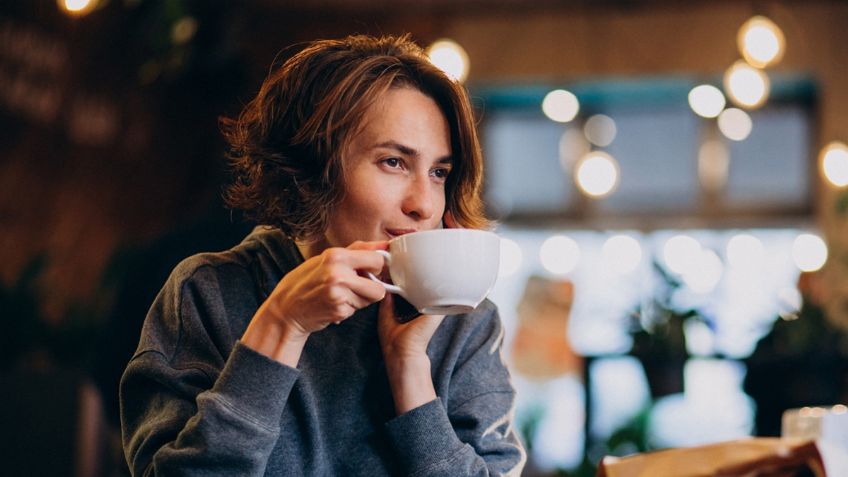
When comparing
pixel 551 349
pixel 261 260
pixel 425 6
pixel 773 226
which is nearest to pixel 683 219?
pixel 773 226

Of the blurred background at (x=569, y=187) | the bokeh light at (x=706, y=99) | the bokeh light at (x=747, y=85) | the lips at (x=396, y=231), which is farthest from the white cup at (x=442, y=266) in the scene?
the bokeh light at (x=706, y=99)

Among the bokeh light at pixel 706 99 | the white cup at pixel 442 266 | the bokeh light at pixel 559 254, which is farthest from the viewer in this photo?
the bokeh light at pixel 559 254

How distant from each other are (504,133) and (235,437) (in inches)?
212

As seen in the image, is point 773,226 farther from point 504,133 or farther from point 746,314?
point 504,133

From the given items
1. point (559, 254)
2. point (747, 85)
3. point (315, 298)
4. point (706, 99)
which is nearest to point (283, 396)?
point (315, 298)

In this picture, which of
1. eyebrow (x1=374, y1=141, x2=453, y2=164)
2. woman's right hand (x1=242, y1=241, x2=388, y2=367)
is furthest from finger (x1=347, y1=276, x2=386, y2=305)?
eyebrow (x1=374, y1=141, x2=453, y2=164)

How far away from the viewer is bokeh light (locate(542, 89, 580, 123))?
614 cm

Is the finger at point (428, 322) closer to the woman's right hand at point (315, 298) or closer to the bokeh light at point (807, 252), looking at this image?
the woman's right hand at point (315, 298)

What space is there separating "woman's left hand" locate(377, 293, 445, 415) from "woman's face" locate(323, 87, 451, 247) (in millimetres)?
116

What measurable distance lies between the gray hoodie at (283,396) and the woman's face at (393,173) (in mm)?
123

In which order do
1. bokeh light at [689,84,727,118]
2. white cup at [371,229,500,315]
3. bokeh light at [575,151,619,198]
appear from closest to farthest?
white cup at [371,229,500,315], bokeh light at [689,84,727,118], bokeh light at [575,151,619,198]

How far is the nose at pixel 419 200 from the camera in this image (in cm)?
119

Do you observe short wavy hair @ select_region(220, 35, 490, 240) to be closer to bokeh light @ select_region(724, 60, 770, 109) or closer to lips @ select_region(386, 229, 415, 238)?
lips @ select_region(386, 229, 415, 238)

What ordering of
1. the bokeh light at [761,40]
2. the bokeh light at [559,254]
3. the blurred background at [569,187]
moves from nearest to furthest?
the blurred background at [569,187] < the bokeh light at [761,40] < the bokeh light at [559,254]
